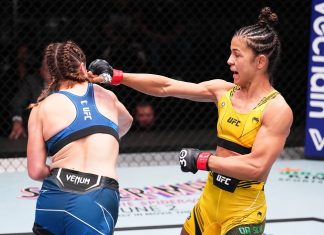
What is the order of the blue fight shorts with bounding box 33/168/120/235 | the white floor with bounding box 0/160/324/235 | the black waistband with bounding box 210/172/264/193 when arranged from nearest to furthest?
1. the blue fight shorts with bounding box 33/168/120/235
2. the black waistband with bounding box 210/172/264/193
3. the white floor with bounding box 0/160/324/235

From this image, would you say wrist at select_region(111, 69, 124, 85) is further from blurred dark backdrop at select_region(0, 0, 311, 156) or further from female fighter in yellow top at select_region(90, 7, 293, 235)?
blurred dark backdrop at select_region(0, 0, 311, 156)

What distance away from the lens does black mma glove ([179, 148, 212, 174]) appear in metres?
2.44

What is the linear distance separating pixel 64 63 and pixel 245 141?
71 centimetres

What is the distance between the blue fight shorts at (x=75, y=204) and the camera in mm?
2332

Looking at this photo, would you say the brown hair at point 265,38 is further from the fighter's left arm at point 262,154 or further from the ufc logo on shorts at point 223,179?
the ufc logo on shorts at point 223,179

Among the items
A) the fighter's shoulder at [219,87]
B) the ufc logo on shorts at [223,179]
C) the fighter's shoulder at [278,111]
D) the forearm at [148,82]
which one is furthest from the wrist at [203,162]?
the forearm at [148,82]

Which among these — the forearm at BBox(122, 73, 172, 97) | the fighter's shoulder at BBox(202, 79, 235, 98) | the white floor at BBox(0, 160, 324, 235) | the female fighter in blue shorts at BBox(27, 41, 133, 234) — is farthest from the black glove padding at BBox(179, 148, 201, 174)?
the white floor at BBox(0, 160, 324, 235)

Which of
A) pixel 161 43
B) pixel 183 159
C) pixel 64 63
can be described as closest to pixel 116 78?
pixel 64 63

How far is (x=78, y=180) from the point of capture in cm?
237

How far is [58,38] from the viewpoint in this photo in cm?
564

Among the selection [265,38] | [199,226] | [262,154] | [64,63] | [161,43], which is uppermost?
[265,38]

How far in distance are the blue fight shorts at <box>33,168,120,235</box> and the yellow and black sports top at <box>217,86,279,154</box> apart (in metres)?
0.47

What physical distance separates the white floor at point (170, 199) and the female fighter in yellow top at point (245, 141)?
122 centimetres

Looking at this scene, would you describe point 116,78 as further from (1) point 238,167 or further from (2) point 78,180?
(1) point 238,167
